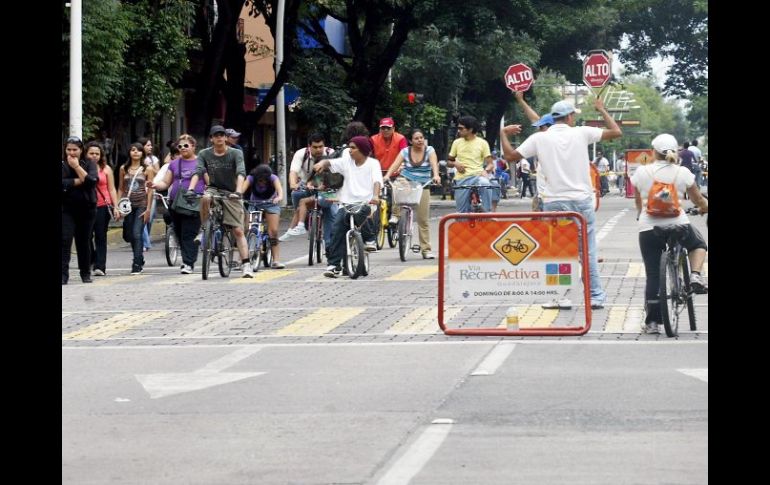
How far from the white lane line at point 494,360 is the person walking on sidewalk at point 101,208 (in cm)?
868

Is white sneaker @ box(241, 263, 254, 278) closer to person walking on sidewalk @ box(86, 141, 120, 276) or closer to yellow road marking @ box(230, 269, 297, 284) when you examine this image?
yellow road marking @ box(230, 269, 297, 284)

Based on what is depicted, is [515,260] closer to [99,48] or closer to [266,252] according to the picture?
[266,252]

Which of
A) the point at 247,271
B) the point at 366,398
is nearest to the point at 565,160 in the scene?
the point at 366,398

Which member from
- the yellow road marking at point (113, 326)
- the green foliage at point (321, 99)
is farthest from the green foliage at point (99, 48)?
the yellow road marking at point (113, 326)

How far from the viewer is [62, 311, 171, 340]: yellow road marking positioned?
1363 centimetres

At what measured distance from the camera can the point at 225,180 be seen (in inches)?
763

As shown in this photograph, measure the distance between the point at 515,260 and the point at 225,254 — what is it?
7624 mm
